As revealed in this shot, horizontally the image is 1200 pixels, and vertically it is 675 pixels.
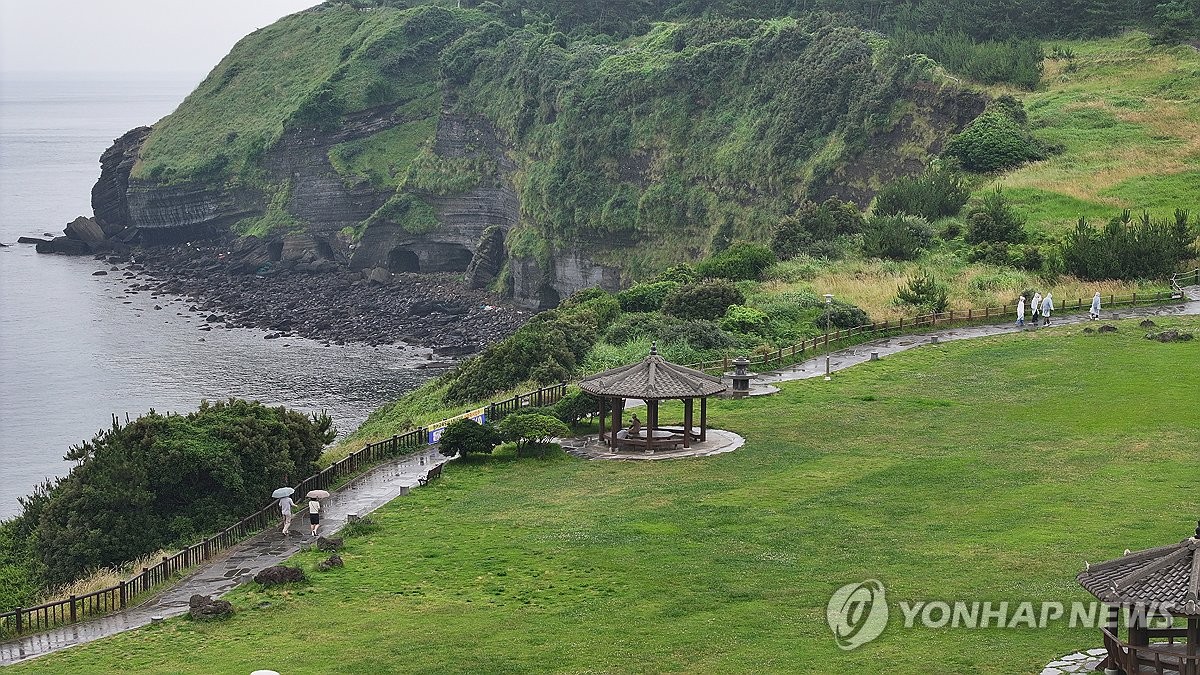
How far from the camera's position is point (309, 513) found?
37.0 meters

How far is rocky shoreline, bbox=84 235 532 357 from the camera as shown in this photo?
4446 inches

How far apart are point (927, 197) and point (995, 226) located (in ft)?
21.9

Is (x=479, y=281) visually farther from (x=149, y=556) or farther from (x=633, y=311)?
(x=149, y=556)

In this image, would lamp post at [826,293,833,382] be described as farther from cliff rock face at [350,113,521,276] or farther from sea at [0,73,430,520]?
cliff rock face at [350,113,521,276]

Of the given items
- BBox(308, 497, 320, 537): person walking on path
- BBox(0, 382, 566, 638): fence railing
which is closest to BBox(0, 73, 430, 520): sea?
BBox(0, 382, 566, 638): fence railing

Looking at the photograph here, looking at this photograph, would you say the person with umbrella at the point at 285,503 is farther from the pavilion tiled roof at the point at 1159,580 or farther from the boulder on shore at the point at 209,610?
the pavilion tiled roof at the point at 1159,580

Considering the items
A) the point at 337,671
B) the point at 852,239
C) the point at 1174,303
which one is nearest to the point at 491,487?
the point at 337,671

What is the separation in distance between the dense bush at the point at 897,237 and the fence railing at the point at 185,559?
28.5 meters

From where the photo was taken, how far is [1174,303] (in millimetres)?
60938

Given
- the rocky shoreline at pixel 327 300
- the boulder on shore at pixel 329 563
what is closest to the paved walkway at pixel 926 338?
the boulder on shore at pixel 329 563

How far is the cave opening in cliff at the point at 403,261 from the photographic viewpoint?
138 meters

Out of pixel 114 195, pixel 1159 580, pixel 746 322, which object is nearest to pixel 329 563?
pixel 1159 580

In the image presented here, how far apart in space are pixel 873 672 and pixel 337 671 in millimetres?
9398

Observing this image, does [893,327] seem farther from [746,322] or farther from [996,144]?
[996,144]
